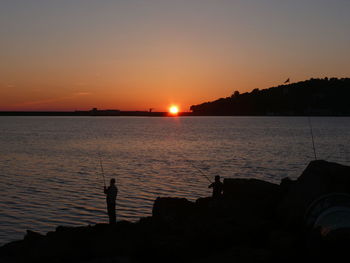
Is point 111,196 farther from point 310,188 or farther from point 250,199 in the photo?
→ point 310,188

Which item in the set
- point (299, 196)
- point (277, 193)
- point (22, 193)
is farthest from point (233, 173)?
point (299, 196)

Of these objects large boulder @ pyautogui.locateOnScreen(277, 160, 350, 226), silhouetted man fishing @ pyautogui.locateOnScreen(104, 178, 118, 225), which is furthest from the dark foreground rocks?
silhouetted man fishing @ pyautogui.locateOnScreen(104, 178, 118, 225)

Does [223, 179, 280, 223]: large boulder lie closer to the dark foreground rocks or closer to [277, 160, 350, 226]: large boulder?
the dark foreground rocks

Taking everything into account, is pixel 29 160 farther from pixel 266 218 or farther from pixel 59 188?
pixel 266 218

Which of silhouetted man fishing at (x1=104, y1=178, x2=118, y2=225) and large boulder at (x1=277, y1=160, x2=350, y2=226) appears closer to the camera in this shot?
large boulder at (x1=277, y1=160, x2=350, y2=226)

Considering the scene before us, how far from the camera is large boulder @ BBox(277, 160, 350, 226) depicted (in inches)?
438

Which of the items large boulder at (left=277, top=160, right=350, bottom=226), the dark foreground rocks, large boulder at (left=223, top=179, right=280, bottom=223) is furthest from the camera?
large boulder at (left=223, top=179, right=280, bottom=223)

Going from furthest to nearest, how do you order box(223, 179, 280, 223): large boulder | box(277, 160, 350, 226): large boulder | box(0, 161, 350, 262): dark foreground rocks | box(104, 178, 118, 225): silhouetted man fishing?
box(104, 178, 118, 225): silhouetted man fishing < box(223, 179, 280, 223): large boulder < box(277, 160, 350, 226): large boulder < box(0, 161, 350, 262): dark foreground rocks

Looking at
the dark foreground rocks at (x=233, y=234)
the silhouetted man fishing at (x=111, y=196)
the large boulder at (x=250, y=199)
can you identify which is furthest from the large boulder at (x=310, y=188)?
the silhouetted man fishing at (x=111, y=196)

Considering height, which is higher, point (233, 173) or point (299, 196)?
point (299, 196)

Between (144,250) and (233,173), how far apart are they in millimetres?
23385

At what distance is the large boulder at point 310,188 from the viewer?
36.5 ft

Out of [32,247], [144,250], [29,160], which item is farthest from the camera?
[29,160]

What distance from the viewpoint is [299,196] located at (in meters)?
11.5
